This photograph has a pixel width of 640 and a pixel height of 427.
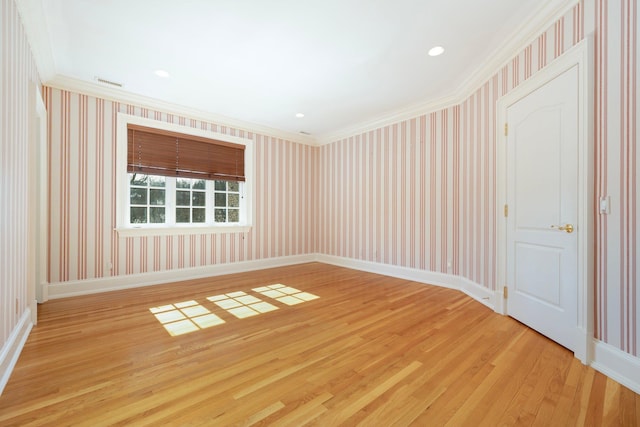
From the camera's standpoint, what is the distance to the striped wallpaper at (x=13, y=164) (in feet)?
6.10

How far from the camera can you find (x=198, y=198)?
189 inches

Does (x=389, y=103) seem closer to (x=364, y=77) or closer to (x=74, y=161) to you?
(x=364, y=77)

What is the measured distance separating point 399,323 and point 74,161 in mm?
4472

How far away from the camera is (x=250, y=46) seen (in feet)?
9.30

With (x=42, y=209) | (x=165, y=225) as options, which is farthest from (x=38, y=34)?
(x=165, y=225)

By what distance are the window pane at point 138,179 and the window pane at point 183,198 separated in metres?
0.48

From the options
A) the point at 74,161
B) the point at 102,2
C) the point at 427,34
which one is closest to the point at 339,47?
the point at 427,34

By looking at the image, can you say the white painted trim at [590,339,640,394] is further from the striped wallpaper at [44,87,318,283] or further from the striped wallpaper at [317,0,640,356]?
the striped wallpaper at [44,87,318,283]

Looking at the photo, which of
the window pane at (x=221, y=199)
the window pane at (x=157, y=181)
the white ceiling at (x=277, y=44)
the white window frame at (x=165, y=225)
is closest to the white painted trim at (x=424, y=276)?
the white window frame at (x=165, y=225)

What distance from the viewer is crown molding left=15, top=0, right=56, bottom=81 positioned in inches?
87.0

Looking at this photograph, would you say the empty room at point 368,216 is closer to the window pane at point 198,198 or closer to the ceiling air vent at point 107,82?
the ceiling air vent at point 107,82

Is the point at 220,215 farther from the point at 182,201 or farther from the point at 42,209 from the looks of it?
the point at 42,209

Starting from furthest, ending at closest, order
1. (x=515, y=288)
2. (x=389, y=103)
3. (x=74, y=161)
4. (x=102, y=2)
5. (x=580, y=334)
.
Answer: (x=389, y=103), (x=74, y=161), (x=515, y=288), (x=102, y=2), (x=580, y=334)

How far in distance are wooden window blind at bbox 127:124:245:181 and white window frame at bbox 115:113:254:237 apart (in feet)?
0.24
